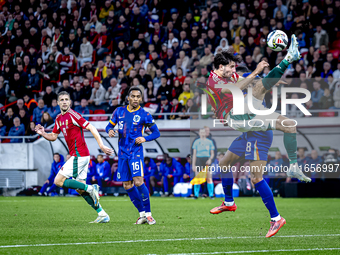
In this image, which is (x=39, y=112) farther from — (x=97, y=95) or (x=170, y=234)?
(x=170, y=234)

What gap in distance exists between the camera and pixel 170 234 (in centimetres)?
630

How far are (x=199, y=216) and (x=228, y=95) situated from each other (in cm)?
305

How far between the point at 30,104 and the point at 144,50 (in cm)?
496

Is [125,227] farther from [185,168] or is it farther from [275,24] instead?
[275,24]

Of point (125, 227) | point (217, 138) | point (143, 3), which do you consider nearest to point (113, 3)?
point (143, 3)

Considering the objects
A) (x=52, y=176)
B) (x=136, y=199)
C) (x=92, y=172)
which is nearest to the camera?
(x=136, y=199)

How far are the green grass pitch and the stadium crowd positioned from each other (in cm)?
742

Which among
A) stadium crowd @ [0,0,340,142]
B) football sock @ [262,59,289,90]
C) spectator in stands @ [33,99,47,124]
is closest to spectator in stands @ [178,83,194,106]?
stadium crowd @ [0,0,340,142]

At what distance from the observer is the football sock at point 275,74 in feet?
19.5

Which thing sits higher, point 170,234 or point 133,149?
point 133,149

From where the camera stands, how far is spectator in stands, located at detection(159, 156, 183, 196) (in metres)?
16.1

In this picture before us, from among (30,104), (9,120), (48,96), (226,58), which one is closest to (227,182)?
(226,58)

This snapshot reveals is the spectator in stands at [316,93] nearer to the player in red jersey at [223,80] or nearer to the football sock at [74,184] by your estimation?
the player in red jersey at [223,80]

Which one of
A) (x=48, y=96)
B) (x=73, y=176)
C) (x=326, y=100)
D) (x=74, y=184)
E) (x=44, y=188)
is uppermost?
(x=48, y=96)
